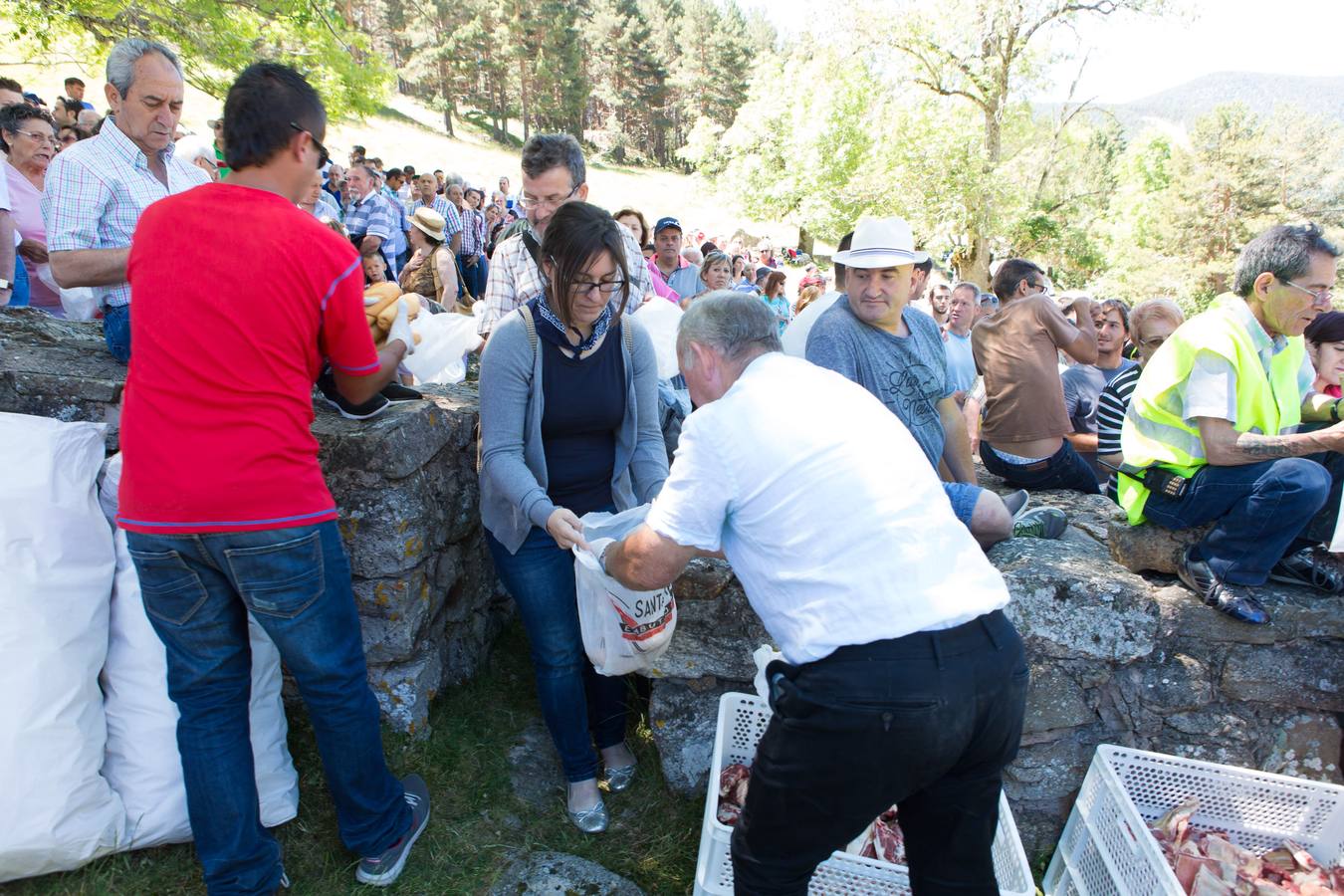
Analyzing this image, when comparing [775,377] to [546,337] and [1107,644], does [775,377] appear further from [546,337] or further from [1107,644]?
[1107,644]

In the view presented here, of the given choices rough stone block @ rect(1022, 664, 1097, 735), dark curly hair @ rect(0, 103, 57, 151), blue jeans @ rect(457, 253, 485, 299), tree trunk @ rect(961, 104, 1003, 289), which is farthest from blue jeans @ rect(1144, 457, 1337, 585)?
tree trunk @ rect(961, 104, 1003, 289)

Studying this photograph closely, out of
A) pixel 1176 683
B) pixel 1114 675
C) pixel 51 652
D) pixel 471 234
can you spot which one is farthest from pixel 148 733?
pixel 471 234

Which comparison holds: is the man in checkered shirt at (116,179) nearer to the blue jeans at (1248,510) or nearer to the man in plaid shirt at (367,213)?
the blue jeans at (1248,510)

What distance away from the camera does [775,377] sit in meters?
1.60

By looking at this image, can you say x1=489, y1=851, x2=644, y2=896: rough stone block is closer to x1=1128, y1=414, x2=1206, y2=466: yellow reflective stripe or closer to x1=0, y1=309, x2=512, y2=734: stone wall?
x1=0, y1=309, x2=512, y2=734: stone wall

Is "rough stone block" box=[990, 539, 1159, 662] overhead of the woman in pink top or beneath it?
beneath

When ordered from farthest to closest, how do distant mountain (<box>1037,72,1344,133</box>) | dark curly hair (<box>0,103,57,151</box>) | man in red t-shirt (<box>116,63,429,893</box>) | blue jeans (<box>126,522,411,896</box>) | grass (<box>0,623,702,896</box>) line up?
distant mountain (<box>1037,72,1344,133</box>) < dark curly hair (<box>0,103,57,151</box>) < grass (<box>0,623,702,896</box>) < blue jeans (<box>126,522,411,896</box>) < man in red t-shirt (<box>116,63,429,893</box>)

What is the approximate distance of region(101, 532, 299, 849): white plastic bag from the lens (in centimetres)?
206

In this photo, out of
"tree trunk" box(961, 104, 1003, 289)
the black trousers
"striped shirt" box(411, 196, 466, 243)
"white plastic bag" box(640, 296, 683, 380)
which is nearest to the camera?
the black trousers

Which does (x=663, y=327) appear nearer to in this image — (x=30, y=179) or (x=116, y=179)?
(x=116, y=179)

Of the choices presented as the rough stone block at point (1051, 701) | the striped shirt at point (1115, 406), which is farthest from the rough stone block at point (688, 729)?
the striped shirt at point (1115, 406)

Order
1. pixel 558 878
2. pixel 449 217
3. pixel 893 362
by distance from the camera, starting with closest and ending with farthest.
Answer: pixel 558 878
pixel 893 362
pixel 449 217

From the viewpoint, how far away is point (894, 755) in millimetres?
1460

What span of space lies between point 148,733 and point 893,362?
2.65 meters
